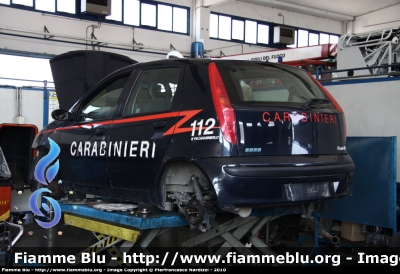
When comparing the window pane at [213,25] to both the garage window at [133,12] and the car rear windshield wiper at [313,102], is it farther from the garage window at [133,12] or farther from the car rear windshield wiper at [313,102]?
the car rear windshield wiper at [313,102]

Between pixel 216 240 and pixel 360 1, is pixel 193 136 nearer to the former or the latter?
pixel 216 240

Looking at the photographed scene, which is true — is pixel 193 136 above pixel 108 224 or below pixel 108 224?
above

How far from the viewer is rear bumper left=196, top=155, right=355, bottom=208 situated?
11.5 feet

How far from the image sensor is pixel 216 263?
15.4 feet

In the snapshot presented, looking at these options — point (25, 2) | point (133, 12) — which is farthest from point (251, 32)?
point (25, 2)

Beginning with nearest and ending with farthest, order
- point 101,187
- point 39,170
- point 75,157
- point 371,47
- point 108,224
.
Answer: point 108,224, point 101,187, point 75,157, point 39,170, point 371,47

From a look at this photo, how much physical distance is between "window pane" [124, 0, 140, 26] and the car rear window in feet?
44.3

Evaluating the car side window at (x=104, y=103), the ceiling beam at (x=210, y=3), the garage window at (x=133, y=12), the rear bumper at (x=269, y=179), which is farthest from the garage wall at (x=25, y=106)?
the ceiling beam at (x=210, y=3)

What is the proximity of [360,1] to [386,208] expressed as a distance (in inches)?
695

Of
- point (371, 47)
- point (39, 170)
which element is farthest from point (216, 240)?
point (371, 47)

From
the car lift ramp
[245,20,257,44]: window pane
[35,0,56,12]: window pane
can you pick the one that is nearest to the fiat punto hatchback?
the car lift ramp

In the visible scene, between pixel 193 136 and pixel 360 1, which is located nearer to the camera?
pixel 193 136

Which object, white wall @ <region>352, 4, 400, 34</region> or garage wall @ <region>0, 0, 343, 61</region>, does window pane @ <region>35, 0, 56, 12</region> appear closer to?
garage wall @ <region>0, 0, 343, 61</region>

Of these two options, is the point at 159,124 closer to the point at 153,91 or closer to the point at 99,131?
the point at 153,91
